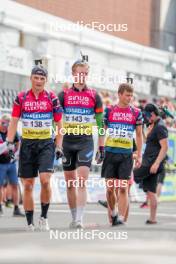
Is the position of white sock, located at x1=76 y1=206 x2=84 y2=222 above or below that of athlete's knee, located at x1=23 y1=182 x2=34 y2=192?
below

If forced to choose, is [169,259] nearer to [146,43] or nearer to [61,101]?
[61,101]

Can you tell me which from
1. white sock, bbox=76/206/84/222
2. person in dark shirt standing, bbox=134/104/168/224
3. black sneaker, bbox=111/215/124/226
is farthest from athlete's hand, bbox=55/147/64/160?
person in dark shirt standing, bbox=134/104/168/224

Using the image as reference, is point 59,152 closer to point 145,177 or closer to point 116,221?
point 116,221

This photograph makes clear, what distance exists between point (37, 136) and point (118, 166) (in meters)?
1.34

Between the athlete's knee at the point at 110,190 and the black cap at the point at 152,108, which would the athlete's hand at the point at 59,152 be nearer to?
the athlete's knee at the point at 110,190

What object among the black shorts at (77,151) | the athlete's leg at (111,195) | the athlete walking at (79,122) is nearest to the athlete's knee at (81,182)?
the athlete walking at (79,122)

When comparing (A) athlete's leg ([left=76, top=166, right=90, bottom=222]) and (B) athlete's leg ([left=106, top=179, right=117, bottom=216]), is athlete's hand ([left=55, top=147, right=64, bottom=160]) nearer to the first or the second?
(A) athlete's leg ([left=76, top=166, right=90, bottom=222])

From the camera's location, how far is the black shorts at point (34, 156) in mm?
9984

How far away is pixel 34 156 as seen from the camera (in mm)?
10078

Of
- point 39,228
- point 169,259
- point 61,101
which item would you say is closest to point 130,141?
point 61,101

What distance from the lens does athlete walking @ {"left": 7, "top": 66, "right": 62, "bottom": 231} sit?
393 inches

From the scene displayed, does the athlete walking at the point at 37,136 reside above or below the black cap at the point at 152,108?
below

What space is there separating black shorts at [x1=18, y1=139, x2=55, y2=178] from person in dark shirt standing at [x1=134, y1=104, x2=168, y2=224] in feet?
8.04

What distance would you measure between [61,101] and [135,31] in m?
33.9
